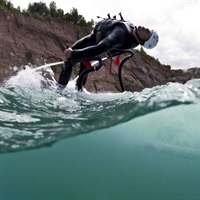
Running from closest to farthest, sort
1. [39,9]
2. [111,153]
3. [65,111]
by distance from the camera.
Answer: [111,153] < [65,111] < [39,9]

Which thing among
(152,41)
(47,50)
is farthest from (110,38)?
(47,50)

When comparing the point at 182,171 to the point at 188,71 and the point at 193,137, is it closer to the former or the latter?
the point at 193,137

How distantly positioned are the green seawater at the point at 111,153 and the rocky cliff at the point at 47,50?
15324mm

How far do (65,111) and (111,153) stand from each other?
1539 millimetres

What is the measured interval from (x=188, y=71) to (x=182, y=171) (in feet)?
92.4

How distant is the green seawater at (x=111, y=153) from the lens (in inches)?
163

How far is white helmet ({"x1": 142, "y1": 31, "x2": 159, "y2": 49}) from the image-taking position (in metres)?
6.38

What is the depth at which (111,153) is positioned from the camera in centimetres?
437

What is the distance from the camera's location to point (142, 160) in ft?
14.6

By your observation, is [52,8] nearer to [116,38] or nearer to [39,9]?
[39,9]

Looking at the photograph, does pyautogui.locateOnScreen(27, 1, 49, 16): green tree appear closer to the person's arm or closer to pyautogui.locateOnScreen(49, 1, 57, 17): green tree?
pyautogui.locateOnScreen(49, 1, 57, 17): green tree

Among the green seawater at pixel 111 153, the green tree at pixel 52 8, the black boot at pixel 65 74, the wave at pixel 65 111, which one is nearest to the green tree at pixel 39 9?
the green tree at pixel 52 8

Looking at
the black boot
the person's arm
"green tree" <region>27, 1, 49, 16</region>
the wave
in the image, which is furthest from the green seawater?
"green tree" <region>27, 1, 49, 16</region>

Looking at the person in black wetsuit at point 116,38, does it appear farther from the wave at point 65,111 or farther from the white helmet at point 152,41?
the wave at point 65,111
